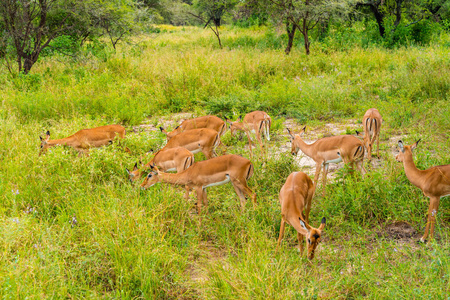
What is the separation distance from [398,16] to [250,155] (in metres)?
12.0

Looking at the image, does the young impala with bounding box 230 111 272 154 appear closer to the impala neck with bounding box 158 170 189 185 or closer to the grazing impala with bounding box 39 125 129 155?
the impala neck with bounding box 158 170 189 185

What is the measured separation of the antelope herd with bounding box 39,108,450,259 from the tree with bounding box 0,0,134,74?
5093 mm

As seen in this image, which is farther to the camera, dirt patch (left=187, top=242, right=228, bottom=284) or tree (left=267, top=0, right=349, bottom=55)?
tree (left=267, top=0, right=349, bottom=55)

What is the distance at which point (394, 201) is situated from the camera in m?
4.12

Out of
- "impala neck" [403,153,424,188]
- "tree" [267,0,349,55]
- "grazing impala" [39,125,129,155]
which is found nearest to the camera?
"impala neck" [403,153,424,188]

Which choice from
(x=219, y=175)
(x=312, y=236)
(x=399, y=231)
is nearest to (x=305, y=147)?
(x=219, y=175)

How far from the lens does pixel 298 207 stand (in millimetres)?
3488

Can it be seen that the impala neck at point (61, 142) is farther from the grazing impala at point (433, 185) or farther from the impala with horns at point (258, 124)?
the grazing impala at point (433, 185)

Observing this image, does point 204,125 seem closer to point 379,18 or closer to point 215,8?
point 379,18

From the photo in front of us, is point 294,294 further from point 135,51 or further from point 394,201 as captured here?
point 135,51

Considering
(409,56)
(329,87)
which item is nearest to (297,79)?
(329,87)

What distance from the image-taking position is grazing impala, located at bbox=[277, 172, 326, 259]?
309 centimetres

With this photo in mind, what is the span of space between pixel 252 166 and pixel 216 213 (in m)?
0.68

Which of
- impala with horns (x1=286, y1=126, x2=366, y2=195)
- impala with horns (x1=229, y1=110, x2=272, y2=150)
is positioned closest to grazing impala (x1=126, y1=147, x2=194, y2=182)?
impala with horns (x1=229, y1=110, x2=272, y2=150)
